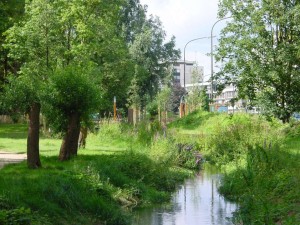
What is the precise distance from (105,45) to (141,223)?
1920 centimetres

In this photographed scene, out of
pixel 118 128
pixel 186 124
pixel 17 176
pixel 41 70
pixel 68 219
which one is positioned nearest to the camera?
pixel 68 219

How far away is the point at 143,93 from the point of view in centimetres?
6388

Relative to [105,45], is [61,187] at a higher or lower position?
lower

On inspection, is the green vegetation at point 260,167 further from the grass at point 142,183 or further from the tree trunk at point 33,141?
the tree trunk at point 33,141

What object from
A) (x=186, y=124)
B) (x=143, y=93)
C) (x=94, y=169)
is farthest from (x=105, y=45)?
(x=143, y=93)

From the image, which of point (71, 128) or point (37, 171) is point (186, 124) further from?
point (37, 171)

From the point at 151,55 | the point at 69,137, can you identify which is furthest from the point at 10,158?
the point at 151,55

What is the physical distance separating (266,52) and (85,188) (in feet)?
61.1

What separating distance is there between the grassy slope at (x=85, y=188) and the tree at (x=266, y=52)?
11.6 m

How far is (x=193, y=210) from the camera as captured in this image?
1430cm

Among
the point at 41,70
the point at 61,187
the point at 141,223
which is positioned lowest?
the point at 141,223

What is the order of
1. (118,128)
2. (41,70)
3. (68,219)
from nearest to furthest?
(68,219) → (41,70) → (118,128)

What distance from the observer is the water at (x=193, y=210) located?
12810 millimetres

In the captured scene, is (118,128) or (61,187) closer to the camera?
(61,187)
